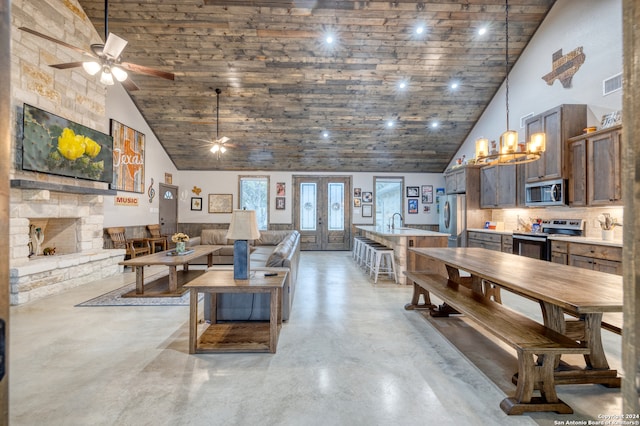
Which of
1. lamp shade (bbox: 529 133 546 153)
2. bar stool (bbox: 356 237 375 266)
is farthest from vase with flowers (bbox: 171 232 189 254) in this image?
lamp shade (bbox: 529 133 546 153)

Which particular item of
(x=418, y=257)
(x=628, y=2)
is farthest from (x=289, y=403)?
(x=418, y=257)

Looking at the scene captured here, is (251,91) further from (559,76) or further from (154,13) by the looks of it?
(559,76)

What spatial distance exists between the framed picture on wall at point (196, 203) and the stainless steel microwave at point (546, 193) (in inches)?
325

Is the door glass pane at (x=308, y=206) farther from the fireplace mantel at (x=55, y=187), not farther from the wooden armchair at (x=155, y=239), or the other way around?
the fireplace mantel at (x=55, y=187)

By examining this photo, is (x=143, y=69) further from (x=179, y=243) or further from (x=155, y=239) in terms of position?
(x=155, y=239)

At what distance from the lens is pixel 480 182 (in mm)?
7062

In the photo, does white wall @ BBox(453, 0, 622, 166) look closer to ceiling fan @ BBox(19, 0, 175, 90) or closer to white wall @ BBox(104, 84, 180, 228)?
ceiling fan @ BBox(19, 0, 175, 90)

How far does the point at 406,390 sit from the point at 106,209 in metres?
6.28

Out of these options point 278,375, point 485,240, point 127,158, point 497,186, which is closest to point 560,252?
point 485,240

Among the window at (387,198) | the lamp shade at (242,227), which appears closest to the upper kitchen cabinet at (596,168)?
the lamp shade at (242,227)

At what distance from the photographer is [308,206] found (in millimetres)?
9586

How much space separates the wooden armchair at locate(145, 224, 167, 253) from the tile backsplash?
25.2 feet

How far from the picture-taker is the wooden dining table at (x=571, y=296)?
5.66ft

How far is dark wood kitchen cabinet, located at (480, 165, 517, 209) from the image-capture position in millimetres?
6070
